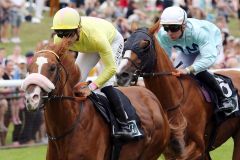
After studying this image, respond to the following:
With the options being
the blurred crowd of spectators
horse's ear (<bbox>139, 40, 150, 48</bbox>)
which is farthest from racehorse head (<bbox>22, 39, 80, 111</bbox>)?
the blurred crowd of spectators

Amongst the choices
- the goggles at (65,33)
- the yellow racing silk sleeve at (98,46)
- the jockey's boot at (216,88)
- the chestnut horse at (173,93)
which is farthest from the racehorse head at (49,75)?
the jockey's boot at (216,88)

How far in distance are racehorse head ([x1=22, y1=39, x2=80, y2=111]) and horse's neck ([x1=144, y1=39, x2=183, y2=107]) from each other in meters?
1.53

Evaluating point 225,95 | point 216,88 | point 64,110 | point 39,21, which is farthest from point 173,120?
point 39,21

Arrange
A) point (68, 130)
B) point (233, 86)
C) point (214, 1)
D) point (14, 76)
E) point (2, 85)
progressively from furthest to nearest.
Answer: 1. point (214, 1)
2. point (14, 76)
3. point (2, 85)
4. point (233, 86)
5. point (68, 130)

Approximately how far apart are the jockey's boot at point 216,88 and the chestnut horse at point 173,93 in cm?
11

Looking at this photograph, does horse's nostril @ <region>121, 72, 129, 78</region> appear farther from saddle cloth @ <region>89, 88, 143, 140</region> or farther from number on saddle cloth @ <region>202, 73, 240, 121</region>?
number on saddle cloth @ <region>202, 73, 240, 121</region>

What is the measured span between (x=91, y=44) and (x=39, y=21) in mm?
16241

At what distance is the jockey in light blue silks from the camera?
8406 mm

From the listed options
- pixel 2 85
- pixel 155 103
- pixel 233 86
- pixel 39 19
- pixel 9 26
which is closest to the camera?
pixel 155 103

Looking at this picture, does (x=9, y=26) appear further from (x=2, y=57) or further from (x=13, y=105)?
(x=13, y=105)

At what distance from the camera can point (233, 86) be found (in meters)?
9.13

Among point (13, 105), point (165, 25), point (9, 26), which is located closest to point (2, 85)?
point (13, 105)

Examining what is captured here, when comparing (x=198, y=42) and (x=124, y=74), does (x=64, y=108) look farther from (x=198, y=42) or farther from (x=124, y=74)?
(x=198, y=42)

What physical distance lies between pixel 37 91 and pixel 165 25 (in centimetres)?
257
